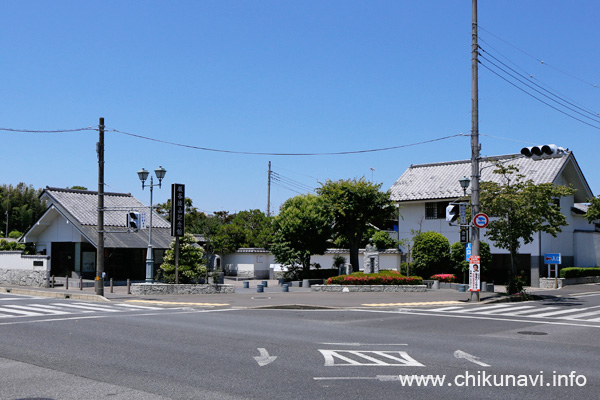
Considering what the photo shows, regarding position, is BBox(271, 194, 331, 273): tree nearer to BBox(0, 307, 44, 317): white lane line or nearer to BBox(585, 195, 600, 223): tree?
BBox(585, 195, 600, 223): tree

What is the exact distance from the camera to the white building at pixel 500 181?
39844mm

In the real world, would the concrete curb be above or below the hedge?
below

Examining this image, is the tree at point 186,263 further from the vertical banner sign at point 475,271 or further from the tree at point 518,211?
the tree at point 518,211

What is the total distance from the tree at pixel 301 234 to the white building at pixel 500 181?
6.91 meters

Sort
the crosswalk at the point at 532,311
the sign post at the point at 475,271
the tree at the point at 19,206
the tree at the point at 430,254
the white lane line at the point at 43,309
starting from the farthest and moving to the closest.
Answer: the tree at the point at 19,206, the tree at the point at 430,254, the sign post at the point at 475,271, the crosswalk at the point at 532,311, the white lane line at the point at 43,309

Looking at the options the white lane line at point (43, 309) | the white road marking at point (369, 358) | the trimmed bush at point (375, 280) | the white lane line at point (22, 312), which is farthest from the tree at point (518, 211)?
the white lane line at point (22, 312)

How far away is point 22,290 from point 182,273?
885 centimetres

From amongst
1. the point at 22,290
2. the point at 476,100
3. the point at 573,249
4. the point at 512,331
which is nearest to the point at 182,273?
the point at 22,290

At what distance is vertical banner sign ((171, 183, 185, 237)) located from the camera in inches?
1196

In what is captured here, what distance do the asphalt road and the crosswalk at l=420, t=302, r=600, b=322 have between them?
3.06ft

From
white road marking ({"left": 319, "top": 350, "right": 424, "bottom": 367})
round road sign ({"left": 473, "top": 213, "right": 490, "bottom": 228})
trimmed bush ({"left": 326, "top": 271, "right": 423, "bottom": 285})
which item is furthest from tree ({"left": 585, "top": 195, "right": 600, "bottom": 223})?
white road marking ({"left": 319, "top": 350, "right": 424, "bottom": 367})

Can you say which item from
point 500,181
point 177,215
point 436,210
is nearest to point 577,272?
point 500,181

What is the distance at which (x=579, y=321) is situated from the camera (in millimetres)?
18766

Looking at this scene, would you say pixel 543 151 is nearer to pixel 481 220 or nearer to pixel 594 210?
pixel 481 220
